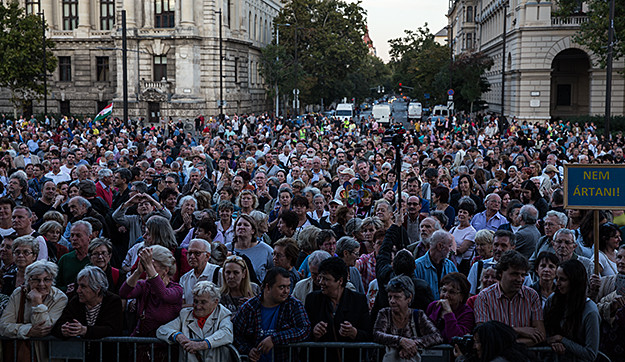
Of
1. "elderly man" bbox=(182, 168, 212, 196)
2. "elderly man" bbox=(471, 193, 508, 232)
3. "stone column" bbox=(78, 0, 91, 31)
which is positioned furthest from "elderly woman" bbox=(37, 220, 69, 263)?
"stone column" bbox=(78, 0, 91, 31)

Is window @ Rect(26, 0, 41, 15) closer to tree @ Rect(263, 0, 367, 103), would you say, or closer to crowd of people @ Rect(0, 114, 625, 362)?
tree @ Rect(263, 0, 367, 103)

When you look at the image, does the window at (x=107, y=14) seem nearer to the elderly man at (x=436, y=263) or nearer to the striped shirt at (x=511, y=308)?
the elderly man at (x=436, y=263)

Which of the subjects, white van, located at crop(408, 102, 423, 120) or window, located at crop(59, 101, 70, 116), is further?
white van, located at crop(408, 102, 423, 120)

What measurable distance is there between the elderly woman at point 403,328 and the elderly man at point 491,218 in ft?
14.3

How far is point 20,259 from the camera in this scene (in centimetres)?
679

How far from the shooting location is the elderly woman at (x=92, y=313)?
5.91 m

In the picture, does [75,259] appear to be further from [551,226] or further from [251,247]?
[551,226]

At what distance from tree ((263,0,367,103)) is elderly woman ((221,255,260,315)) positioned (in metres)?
56.6

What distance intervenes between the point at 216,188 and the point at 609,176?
886 cm

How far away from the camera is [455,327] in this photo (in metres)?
5.78

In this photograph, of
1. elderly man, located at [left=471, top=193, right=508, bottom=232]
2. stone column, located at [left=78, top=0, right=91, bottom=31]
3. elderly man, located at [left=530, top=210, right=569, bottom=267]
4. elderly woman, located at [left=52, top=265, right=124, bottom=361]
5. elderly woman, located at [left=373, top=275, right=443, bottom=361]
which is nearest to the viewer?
elderly woman, located at [left=373, top=275, right=443, bottom=361]

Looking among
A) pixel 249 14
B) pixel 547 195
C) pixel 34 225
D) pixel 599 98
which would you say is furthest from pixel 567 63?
pixel 34 225

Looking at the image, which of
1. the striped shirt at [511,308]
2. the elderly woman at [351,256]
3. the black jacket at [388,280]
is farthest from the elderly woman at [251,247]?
the striped shirt at [511,308]

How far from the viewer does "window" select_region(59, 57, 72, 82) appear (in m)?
57.5
